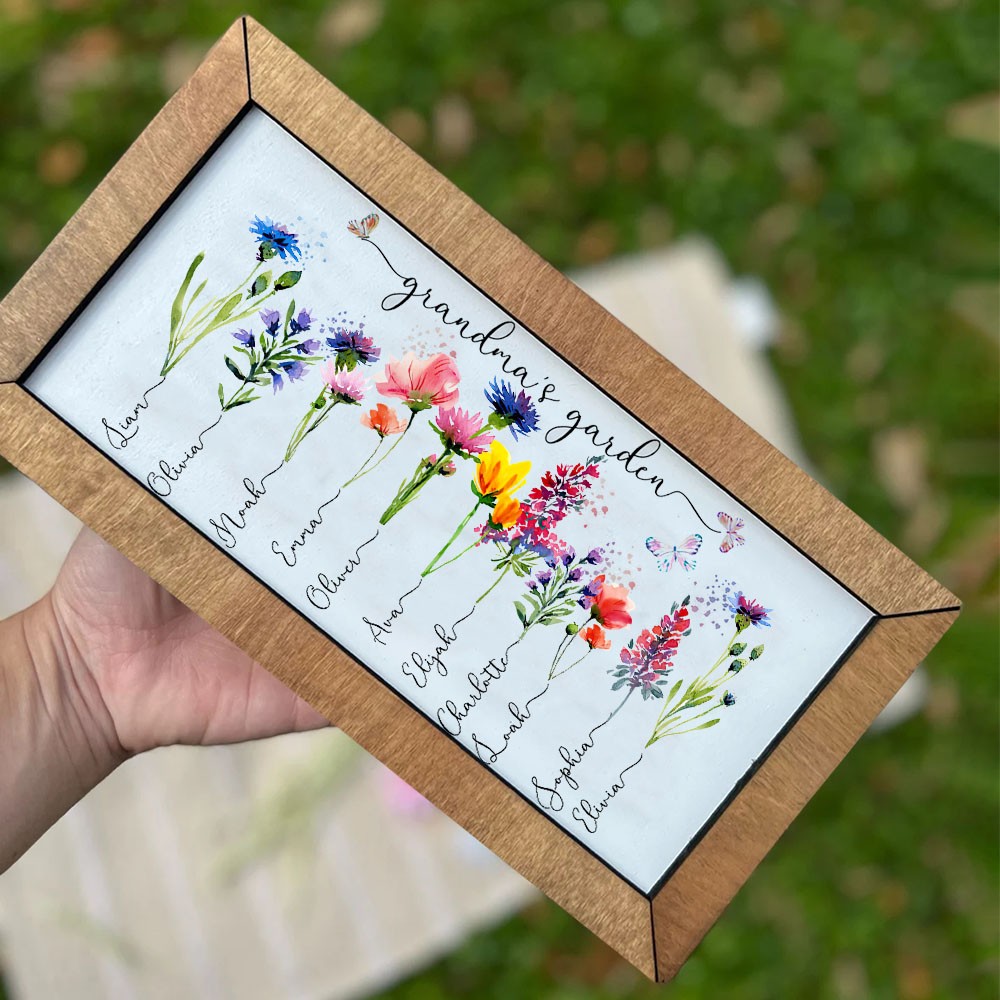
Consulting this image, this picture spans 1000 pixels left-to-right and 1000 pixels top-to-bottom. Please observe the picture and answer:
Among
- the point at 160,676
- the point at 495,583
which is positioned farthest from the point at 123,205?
the point at 160,676

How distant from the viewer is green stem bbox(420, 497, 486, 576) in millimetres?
1008

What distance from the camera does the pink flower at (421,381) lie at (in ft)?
3.25

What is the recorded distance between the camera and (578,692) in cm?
104

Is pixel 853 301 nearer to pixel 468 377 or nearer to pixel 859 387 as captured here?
pixel 859 387

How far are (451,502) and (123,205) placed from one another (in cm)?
47

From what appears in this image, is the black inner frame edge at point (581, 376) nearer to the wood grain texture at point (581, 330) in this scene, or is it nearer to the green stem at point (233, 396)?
the wood grain texture at point (581, 330)

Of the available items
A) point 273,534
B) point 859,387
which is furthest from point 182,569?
point 859,387

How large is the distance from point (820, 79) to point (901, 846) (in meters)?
2.05

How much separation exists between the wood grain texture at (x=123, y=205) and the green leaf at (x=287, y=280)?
0.14 m

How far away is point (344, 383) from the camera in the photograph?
0.98m

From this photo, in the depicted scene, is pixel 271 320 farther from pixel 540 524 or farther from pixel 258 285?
pixel 540 524

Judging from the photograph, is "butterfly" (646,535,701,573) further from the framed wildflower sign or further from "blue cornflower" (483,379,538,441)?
"blue cornflower" (483,379,538,441)

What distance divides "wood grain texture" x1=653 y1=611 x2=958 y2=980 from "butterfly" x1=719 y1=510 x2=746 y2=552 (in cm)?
19

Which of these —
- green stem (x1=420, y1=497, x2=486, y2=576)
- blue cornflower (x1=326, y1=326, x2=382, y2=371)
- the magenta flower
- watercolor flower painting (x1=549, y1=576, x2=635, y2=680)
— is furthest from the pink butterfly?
the magenta flower
